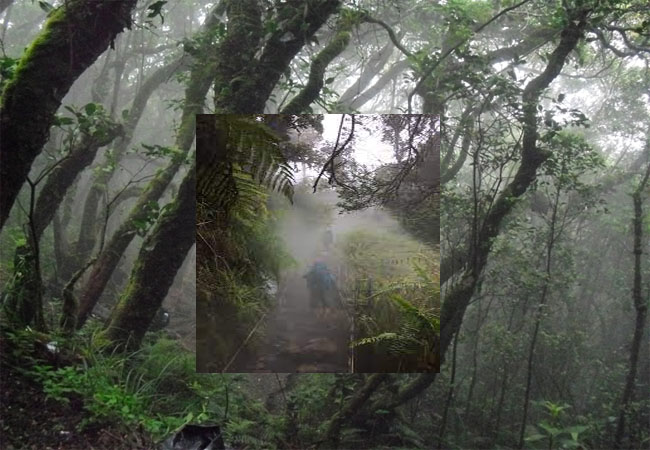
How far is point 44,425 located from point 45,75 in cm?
170

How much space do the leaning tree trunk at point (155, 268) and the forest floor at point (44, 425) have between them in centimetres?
63

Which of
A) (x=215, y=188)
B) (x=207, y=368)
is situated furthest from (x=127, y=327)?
(x=215, y=188)

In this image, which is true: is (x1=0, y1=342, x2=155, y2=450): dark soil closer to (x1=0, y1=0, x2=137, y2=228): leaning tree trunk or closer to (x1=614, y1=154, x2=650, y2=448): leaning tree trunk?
(x1=0, y1=0, x2=137, y2=228): leaning tree trunk

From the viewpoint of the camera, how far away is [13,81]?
2455 millimetres

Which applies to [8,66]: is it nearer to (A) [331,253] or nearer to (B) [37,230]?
(B) [37,230]

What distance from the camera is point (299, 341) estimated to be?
227 centimetres

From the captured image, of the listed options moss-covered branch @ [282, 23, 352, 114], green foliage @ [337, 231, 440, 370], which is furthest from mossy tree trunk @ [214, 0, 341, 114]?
green foliage @ [337, 231, 440, 370]

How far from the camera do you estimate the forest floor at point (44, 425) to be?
2.38 meters

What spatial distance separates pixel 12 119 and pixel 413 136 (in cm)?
188

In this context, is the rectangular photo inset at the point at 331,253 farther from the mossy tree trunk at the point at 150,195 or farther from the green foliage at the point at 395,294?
the mossy tree trunk at the point at 150,195

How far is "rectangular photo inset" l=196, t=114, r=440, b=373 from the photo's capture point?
7.39 feet

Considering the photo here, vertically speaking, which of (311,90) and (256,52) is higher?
(256,52)

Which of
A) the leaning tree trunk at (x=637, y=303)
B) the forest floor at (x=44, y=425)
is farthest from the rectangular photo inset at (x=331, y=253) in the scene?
the leaning tree trunk at (x=637, y=303)

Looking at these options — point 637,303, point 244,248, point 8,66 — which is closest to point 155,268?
point 244,248
